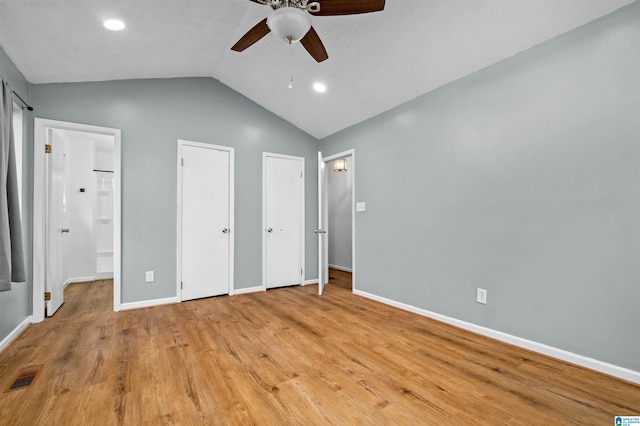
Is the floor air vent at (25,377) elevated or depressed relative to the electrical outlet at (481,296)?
depressed

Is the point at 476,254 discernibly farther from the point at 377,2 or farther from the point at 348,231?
the point at 348,231

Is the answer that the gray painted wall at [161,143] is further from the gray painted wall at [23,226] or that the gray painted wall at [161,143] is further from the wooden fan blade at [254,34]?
the wooden fan blade at [254,34]

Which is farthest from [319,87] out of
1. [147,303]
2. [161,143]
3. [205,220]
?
[147,303]

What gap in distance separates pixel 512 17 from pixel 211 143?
3515 millimetres

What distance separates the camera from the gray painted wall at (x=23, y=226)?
2449mm

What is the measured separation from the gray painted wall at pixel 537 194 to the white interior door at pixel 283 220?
1767 millimetres

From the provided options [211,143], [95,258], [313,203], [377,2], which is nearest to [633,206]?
[377,2]

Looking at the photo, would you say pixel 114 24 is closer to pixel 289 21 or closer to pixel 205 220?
pixel 289 21

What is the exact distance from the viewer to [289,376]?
78.8 inches

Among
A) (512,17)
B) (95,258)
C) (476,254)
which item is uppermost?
(512,17)

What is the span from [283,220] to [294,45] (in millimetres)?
2458

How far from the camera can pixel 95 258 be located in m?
5.25

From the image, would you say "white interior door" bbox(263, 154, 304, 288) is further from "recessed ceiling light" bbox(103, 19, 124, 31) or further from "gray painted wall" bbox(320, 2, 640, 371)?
"recessed ceiling light" bbox(103, 19, 124, 31)

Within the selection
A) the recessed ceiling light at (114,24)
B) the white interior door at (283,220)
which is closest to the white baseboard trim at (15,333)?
the white interior door at (283,220)
